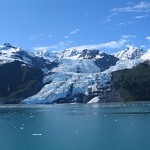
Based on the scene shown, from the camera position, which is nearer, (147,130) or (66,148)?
(66,148)

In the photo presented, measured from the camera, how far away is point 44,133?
7106 centimetres

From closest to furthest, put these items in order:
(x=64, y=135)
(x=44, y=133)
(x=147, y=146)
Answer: (x=147, y=146), (x=64, y=135), (x=44, y=133)

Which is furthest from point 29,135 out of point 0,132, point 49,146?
point 49,146

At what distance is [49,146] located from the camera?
55.0m

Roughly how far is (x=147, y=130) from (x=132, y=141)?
1380 centimetres

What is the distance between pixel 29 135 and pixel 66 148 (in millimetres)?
17358

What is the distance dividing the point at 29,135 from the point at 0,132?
8972mm

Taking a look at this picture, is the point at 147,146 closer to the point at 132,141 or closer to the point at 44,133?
the point at 132,141

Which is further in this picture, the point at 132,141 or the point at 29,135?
the point at 29,135

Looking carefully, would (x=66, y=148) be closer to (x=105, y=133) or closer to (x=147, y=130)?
(x=105, y=133)

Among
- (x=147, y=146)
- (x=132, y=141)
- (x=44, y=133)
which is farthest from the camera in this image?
(x=44, y=133)

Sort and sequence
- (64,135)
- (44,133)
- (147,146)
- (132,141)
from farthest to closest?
(44,133), (64,135), (132,141), (147,146)

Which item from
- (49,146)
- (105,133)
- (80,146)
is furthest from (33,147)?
(105,133)

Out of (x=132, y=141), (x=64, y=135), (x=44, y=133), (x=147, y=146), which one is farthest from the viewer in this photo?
(x=44, y=133)
